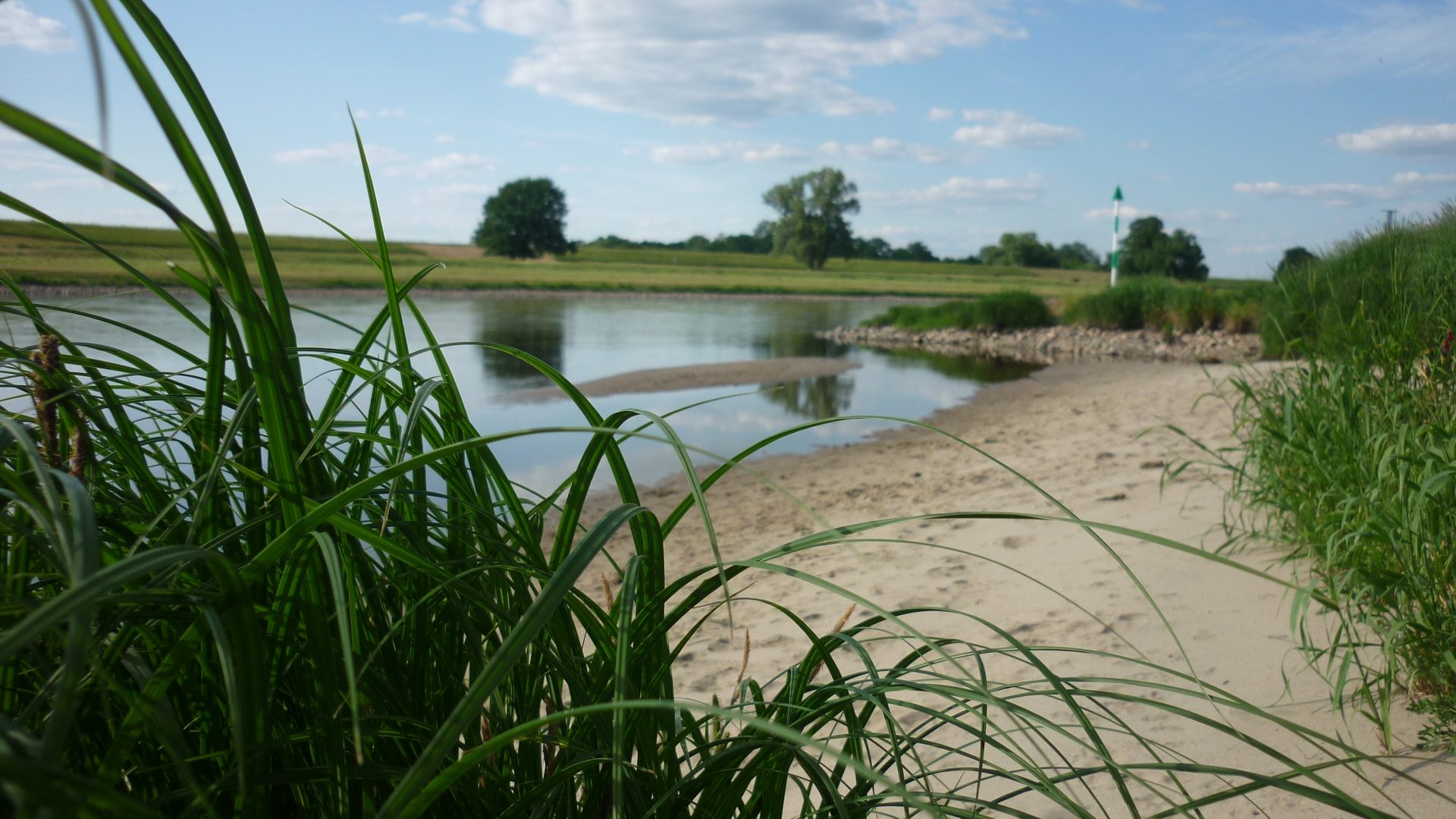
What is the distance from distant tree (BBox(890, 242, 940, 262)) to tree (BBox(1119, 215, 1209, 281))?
38519mm

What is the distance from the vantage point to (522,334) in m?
18.1

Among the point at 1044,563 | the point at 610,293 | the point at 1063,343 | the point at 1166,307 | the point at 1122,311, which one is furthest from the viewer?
the point at 610,293

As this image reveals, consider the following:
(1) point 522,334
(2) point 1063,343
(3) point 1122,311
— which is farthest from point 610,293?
(3) point 1122,311

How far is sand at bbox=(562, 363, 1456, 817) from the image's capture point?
2.06 metres

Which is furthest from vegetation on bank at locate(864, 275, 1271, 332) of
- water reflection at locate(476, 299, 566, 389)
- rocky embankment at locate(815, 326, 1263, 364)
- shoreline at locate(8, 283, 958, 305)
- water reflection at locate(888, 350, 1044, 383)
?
shoreline at locate(8, 283, 958, 305)

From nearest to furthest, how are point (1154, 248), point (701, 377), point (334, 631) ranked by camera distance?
point (334, 631)
point (701, 377)
point (1154, 248)

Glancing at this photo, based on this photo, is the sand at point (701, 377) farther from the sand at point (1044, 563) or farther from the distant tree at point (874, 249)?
the distant tree at point (874, 249)

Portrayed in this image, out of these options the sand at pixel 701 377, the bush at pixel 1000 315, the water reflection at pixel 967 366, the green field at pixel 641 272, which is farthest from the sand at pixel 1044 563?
the green field at pixel 641 272

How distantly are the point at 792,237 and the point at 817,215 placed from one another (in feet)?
8.26

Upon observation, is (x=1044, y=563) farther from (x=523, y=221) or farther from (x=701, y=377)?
(x=523, y=221)

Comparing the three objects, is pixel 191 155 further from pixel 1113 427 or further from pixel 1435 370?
pixel 1113 427

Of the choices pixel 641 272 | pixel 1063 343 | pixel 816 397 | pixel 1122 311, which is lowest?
pixel 816 397

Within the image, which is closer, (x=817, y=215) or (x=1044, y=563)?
Answer: (x=1044, y=563)

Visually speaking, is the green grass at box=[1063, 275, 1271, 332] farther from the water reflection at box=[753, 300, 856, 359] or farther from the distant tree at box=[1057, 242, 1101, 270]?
A: the distant tree at box=[1057, 242, 1101, 270]
